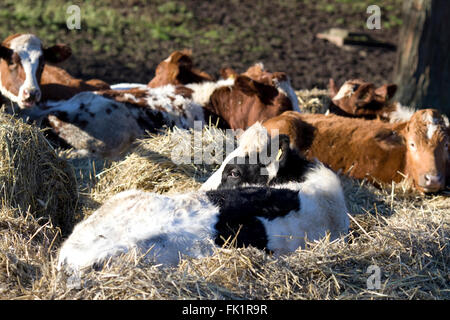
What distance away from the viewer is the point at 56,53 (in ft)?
27.3

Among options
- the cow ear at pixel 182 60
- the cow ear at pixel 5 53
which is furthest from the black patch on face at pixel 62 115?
the cow ear at pixel 182 60

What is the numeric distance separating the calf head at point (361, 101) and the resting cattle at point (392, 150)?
1205mm

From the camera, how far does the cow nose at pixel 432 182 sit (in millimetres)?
6824

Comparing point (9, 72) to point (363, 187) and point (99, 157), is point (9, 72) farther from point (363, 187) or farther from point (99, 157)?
point (363, 187)

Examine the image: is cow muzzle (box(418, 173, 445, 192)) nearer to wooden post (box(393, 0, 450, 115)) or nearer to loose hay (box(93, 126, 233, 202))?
loose hay (box(93, 126, 233, 202))

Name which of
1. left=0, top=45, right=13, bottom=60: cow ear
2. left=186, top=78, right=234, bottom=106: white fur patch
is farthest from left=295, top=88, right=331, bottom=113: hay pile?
left=0, top=45, right=13, bottom=60: cow ear

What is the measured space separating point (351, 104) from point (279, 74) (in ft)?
3.89

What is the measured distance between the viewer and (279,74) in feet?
28.3

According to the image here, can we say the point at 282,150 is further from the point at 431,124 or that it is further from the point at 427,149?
the point at 431,124

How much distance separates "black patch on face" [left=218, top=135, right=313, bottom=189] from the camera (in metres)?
4.89

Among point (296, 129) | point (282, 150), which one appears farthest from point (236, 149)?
point (296, 129)

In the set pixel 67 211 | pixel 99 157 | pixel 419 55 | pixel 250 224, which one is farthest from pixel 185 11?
pixel 250 224

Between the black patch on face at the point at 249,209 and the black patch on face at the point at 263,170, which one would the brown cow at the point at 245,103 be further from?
the black patch on face at the point at 249,209

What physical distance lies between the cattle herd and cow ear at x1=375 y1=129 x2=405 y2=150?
17 mm
